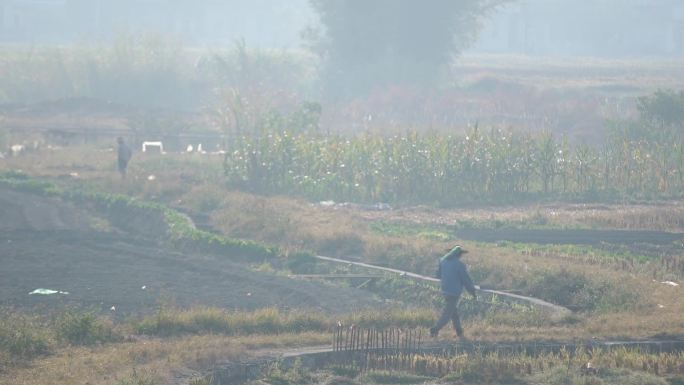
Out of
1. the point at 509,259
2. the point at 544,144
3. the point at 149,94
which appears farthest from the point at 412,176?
the point at 149,94

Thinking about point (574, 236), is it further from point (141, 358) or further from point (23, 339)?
point (23, 339)

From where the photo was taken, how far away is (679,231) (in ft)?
87.8

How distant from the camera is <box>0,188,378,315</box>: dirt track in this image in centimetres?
1844

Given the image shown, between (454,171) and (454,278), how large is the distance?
17199 mm

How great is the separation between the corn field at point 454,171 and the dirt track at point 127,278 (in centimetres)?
861

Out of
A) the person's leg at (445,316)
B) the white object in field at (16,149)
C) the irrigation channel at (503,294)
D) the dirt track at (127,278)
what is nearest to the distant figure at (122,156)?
the dirt track at (127,278)

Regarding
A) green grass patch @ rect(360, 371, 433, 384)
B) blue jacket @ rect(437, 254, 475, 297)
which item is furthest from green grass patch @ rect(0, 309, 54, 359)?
blue jacket @ rect(437, 254, 475, 297)

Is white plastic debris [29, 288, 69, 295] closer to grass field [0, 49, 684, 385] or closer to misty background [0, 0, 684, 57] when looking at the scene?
grass field [0, 49, 684, 385]

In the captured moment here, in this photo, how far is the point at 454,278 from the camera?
16.3 m

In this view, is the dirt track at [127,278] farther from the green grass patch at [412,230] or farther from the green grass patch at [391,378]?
the green grass patch at [412,230]

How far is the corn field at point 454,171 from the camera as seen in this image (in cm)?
3319

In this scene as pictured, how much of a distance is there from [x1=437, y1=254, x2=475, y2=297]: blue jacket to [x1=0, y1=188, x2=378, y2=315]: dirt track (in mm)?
2599

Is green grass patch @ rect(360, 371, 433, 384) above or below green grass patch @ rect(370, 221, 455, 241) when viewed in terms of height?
below

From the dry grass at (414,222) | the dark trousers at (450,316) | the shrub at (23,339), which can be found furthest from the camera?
the dry grass at (414,222)
